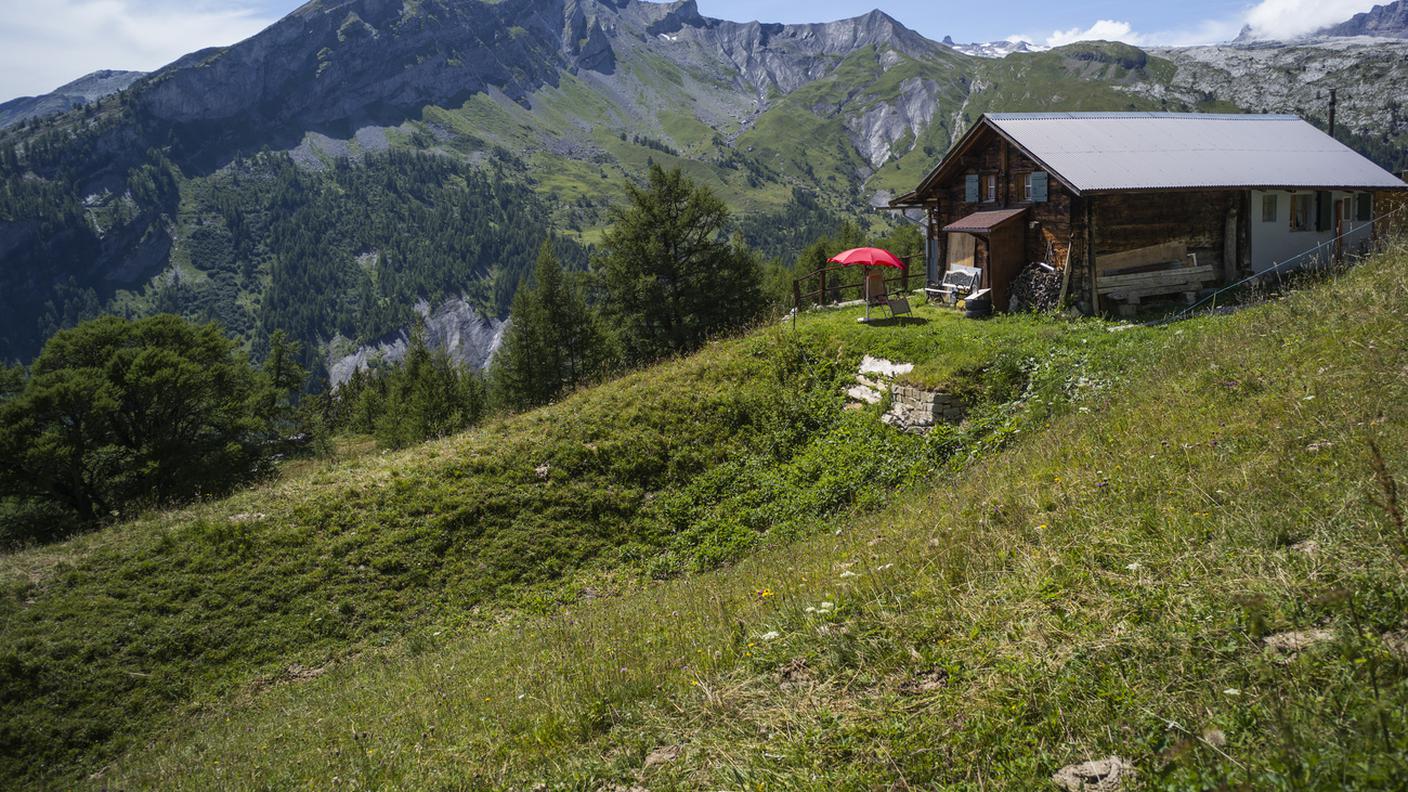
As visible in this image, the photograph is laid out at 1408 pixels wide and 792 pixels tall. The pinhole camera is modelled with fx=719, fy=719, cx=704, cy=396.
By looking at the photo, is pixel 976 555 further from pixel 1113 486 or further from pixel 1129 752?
Answer: pixel 1129 752

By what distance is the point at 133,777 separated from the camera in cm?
891

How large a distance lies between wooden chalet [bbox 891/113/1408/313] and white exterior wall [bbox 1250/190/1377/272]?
0.05 metres

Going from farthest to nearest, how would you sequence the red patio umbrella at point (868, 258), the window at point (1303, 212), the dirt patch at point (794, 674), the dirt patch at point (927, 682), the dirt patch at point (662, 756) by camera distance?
the window at point (1303, 212)
the red patio umbrella at point (868, 258)
the dirt patch at point (794, 674)
the dirt patch at point (662, 756)
the dirt patch at point (927, 682)

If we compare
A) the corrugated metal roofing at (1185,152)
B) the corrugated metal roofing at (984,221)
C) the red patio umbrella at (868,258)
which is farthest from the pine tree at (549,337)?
the corrugated metal roofing at (1185,152)

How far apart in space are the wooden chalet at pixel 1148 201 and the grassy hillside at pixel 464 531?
4.50 meters

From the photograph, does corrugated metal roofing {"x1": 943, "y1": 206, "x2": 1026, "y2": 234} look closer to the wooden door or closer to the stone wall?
the stone wall

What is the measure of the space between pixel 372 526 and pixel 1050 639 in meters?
15.3

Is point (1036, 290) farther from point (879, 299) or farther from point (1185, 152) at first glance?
point (1185, 152)

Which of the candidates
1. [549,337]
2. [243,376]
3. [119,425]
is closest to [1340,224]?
[549,337]

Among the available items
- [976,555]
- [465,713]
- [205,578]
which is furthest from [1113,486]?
[205,578]

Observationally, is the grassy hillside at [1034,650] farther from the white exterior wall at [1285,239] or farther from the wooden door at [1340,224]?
the wooden door at [1340,224]

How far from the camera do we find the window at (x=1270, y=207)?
81.0ft

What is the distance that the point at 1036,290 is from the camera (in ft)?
77.6

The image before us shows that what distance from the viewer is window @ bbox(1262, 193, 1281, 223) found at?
24688mm
